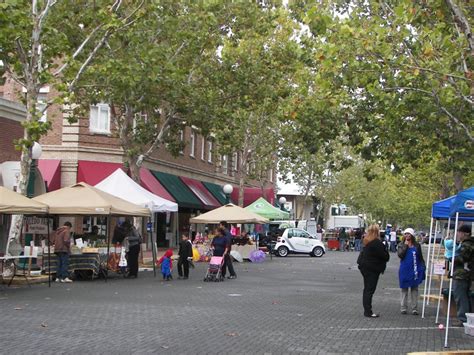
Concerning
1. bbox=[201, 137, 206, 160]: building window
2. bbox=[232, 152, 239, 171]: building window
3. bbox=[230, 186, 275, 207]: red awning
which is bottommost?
bbox=[230, 186, 275, 207]: red awning

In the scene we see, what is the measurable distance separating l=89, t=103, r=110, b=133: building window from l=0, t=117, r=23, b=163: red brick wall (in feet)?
27.0

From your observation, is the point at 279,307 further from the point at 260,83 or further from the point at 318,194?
the point at 318,194

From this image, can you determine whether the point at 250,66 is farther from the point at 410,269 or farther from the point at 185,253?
the point at 410,269

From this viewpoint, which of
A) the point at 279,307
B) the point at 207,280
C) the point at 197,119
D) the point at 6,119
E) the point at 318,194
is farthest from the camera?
the point at 318,194

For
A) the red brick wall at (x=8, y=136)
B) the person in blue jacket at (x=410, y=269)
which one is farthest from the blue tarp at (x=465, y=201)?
the red brick wall at (x=8, y=136)

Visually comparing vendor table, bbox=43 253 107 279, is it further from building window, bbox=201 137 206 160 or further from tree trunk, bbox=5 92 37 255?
building window, bbox=201 137 206 160

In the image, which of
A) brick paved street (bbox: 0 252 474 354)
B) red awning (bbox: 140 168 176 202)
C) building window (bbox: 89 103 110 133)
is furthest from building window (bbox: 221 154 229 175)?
brick paved street (bbox: 0 252 474 354)

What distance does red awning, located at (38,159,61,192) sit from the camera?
2975 cm

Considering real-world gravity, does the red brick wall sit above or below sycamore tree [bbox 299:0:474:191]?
below

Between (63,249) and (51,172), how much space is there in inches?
484

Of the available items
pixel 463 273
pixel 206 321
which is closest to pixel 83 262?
pixel 206 321

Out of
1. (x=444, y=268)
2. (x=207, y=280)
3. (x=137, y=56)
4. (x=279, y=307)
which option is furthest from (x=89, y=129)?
(x=444, y=268)

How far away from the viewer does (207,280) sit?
20.0m

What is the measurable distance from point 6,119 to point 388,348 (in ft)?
56.2
